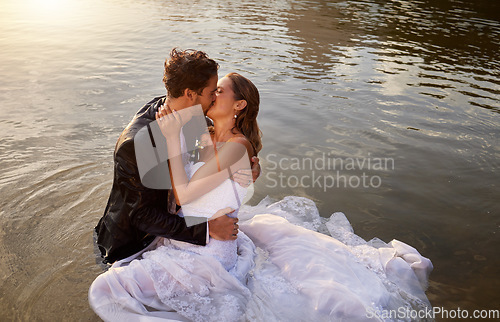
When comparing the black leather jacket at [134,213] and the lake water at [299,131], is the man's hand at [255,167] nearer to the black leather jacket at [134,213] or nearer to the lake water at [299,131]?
the black leather jacket at [134,213]

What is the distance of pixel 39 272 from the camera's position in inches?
152

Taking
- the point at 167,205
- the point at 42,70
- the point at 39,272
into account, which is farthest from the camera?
the point at 42,70

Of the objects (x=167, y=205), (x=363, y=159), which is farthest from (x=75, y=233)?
(x=363, y=159)

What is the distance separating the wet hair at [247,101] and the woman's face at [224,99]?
0.03 metres

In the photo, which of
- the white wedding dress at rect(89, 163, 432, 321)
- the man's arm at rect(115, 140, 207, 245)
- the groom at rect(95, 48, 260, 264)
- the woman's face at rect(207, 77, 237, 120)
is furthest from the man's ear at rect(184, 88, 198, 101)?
the man's arm at rect(115, 140, 207, 245)

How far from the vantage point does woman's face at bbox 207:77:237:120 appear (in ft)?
11.3

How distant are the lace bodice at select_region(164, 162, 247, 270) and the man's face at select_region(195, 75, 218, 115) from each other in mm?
504

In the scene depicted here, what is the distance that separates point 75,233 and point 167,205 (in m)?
1.40

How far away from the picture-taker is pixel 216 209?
3434 mm

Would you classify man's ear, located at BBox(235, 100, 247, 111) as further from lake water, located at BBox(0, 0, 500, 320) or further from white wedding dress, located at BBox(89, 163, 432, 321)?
lake water, located at BBox(0, 0, 500, 320)

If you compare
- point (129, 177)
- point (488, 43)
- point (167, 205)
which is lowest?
point (488, 43)

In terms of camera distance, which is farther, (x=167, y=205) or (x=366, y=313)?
(x=167, y=205)

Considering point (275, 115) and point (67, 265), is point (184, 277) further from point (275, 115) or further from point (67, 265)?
point (275, 115)

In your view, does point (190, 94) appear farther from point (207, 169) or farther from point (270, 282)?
point (270, 282)
